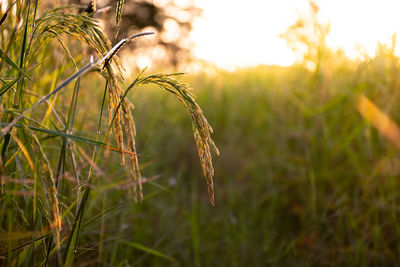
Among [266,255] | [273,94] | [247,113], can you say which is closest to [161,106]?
[247,113]

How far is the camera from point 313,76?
271cm

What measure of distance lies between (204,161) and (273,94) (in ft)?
9.73

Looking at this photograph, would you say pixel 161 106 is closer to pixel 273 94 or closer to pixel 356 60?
pixel 273 94

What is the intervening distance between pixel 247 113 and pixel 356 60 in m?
1.38

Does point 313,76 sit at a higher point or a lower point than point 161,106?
higher

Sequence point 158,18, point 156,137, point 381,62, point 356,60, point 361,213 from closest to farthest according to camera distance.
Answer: point 361,213 → point 381,62 → point 356,60 → point 156,137 → point 158,18

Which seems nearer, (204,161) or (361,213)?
(204,161)

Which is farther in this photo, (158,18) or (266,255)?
(158,18)

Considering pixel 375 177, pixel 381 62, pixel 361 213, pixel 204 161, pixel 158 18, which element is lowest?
pixel 361 213

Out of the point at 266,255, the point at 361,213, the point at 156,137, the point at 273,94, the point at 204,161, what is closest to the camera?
the point at 204,161

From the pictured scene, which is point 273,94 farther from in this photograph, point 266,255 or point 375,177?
point 266,255

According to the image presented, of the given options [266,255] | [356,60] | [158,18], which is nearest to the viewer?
[266,255]

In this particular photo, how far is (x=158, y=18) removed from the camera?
724 inches

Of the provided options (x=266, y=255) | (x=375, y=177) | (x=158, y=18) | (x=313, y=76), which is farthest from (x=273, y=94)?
(x=158, y=18)
